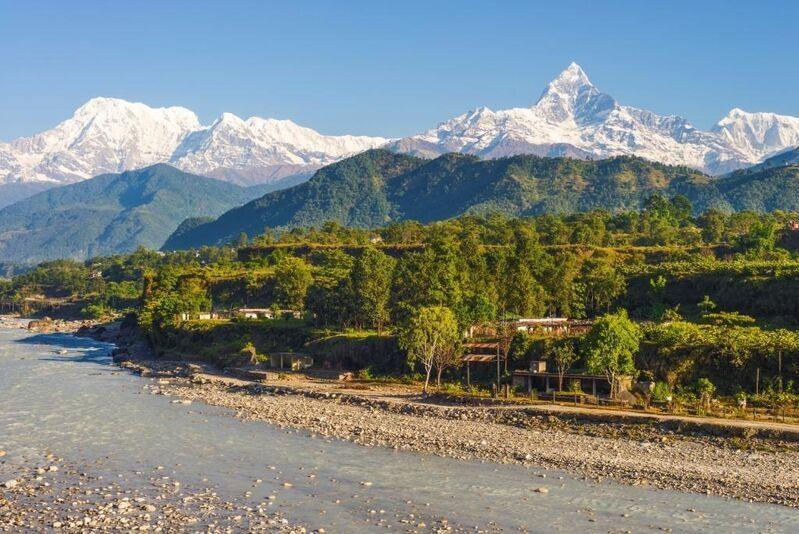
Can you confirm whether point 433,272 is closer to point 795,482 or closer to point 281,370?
point 281,370

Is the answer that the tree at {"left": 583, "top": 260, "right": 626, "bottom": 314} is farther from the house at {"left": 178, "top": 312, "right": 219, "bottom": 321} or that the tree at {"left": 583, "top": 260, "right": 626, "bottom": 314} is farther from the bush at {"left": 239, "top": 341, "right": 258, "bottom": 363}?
the house at {"left": 178, "top": 312, "right": 219, "bottom": 321}

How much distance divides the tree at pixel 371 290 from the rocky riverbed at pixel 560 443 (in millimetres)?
20411

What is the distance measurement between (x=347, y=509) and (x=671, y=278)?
241 ft

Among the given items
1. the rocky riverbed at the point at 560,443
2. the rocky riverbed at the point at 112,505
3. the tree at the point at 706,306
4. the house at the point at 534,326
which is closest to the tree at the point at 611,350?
Answer: the rocky riverbed at the point at 560,443

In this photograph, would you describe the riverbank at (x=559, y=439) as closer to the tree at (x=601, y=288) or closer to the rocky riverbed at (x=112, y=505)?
the rocky riverbed at (x=112, y=505)

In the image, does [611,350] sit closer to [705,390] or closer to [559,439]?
[705,390]

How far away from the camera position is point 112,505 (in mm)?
36938

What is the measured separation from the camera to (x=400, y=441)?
50969 millimetres

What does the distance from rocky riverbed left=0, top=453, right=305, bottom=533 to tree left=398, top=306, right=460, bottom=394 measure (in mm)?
28393

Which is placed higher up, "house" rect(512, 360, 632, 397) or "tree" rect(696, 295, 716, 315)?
"tree" rect(696, 295, 716, 315)

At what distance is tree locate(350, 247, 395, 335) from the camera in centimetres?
8750

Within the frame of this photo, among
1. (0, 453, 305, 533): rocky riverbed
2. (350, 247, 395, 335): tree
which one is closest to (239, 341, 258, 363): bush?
(350, 247, 395, 335): tree

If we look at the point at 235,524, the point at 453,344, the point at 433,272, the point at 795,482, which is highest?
the point at 433,272

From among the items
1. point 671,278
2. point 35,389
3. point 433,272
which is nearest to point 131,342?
point 35,389
